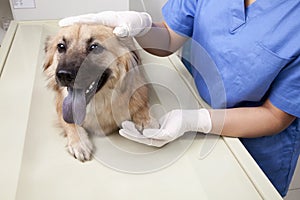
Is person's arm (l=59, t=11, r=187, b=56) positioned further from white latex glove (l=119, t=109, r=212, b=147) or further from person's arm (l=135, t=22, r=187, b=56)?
white latex glove (l=119, t=109, r=212, b=147)

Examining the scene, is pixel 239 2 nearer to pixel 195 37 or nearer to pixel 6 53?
pixel 195 37

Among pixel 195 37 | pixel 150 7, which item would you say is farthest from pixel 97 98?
pixel 150 7

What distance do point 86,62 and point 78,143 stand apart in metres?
0.21

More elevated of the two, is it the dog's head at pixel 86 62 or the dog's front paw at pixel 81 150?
the dog's head at pixel 86 62

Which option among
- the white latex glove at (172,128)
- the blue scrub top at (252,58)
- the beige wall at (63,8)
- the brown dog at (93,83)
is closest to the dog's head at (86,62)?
the brown dog at (93,83)

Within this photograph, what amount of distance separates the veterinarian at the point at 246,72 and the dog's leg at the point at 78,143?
0.10 m

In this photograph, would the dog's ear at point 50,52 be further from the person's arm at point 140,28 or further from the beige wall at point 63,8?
the beige wall at point 63,8

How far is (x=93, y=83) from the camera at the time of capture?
73cm

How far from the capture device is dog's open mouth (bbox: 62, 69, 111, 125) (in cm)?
73

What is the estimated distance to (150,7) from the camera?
1.45m

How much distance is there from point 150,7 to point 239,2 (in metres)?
0.67

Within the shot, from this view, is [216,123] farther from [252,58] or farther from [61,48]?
[61,48]

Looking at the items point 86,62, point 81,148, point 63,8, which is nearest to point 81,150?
point 81,148

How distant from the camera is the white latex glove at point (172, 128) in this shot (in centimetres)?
77
